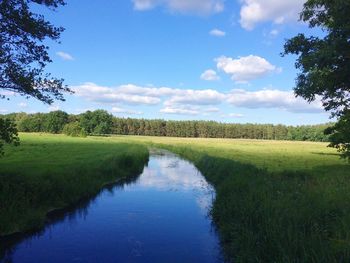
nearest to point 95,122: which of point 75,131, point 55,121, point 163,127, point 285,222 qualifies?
point 55,121

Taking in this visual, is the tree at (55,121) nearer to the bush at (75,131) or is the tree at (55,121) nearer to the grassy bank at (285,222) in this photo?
the bush at (75,131)

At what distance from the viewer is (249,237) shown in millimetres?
12445

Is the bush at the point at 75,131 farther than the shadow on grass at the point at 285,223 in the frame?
→ Yes

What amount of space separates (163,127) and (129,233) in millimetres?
169032

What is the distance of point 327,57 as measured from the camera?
22281 millimetres

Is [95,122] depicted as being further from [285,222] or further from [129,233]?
[285,222]

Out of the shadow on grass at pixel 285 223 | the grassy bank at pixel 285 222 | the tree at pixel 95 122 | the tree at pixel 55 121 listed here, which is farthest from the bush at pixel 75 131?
the shadow on grass at pixel 285 223

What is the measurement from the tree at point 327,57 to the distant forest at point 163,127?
12584 centimetres

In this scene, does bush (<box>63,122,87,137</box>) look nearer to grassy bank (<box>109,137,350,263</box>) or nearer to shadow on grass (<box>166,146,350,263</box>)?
grassy bank (<box>109,137,350,263</box>)

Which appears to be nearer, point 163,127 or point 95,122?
point 95,122

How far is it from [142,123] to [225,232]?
16851 centimetres

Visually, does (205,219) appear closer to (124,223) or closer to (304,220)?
(124,223)

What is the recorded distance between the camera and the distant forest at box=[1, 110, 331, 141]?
151m

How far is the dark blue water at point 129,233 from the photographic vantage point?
43.7ft
